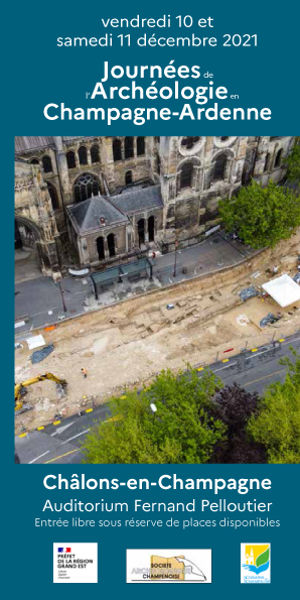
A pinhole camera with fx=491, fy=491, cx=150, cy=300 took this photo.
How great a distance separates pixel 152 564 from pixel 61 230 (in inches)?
1833

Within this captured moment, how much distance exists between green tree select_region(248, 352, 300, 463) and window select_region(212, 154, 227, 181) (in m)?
33.8

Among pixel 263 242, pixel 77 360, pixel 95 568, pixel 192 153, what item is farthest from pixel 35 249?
pixel 95 568

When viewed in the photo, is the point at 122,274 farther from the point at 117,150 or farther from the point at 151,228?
the point at 117,150

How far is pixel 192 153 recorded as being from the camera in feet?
198

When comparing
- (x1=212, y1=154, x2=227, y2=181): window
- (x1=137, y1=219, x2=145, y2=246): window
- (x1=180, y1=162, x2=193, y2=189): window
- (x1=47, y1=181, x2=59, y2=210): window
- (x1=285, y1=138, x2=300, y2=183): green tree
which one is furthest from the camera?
(x1=285, y1=138, x2=300, y2=183): green tree

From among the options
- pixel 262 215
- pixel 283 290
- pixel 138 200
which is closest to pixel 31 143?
pixel 138 200

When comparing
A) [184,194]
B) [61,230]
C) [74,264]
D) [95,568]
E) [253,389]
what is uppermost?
[184,194]

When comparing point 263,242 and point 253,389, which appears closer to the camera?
point 253,389

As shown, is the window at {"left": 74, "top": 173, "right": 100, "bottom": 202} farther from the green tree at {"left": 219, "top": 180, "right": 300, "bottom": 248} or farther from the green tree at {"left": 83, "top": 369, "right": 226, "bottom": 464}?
the green tree at {"left": 83, "top": 369, "right": 226, "bottom": 464}

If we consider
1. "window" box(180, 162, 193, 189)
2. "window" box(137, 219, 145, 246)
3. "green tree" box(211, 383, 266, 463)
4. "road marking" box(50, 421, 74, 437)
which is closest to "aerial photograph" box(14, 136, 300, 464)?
"road marking" box(50, 421, 74, 437)

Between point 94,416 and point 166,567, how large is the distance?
24.1 meters

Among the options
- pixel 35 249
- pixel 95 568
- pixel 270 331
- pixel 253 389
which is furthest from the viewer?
pixel 35 249

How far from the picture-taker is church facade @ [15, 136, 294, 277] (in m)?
58.1

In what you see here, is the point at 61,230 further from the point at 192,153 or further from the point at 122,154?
the point at 192,153
